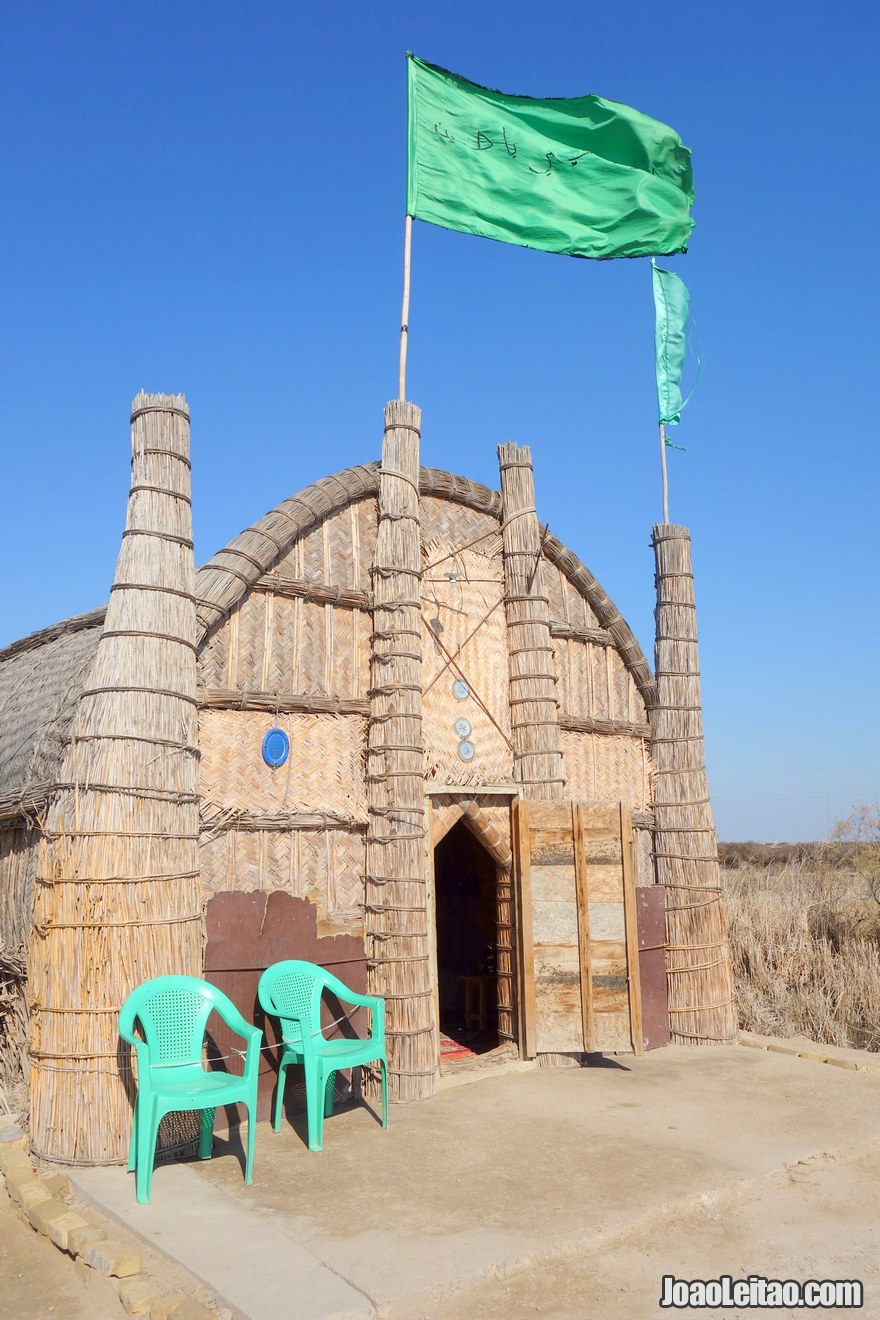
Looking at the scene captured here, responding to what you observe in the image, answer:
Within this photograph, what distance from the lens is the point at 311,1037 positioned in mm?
5953

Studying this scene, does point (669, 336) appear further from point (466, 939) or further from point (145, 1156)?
point (145, 1156)

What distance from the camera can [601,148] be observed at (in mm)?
8945

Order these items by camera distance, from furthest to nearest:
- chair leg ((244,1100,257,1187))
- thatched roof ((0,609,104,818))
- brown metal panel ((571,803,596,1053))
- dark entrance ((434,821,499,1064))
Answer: dark entrance ((434,821,499,1064))
brown metal panel ((571,803,596,1053))
thatched roof ((0,609,104,818))
chair leg ((244,1100,257,1187))

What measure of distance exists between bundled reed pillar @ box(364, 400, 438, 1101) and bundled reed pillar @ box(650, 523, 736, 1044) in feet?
9.48

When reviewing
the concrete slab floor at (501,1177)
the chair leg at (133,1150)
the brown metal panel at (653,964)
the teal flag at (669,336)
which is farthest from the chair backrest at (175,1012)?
the teal flag at (669,336)

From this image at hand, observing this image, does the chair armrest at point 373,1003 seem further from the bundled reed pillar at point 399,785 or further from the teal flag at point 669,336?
the teal flag at point 669,336

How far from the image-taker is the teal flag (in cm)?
1004

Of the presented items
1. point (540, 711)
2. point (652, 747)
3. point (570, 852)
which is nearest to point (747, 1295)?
point (570, 852)

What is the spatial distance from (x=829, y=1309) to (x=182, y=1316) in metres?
2.61

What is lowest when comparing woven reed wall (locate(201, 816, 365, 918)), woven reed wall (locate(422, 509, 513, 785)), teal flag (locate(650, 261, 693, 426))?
woven reed wall (locate(201, 816, 365, 918))

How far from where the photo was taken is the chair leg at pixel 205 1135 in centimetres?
596

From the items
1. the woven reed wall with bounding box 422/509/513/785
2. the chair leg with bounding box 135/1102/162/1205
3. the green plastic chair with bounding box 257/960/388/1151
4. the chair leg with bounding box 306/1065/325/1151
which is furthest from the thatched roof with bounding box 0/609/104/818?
the woven reed wall with bounding box 422/509/513/785

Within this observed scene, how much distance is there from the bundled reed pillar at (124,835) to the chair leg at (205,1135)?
0.46 meters

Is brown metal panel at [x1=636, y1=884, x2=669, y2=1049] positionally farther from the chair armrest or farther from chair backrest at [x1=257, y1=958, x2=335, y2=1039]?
chair backrest at [x1=257, y1=958, x2=335, y2=1039]
